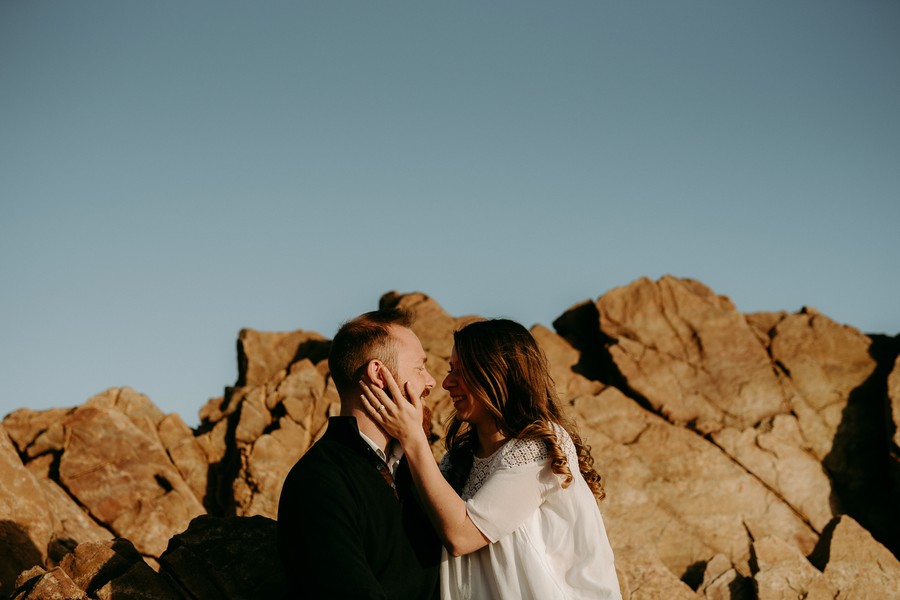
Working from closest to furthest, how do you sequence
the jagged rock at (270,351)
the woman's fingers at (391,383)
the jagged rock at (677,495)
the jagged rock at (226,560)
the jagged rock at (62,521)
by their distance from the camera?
1. the woman's fingers at (391,383)
2. the jagged rock at (226,560)
3. the jagged rock at (62,521)
4. the jagged rock at (677,495)
5. the jagged rock at (270,351)

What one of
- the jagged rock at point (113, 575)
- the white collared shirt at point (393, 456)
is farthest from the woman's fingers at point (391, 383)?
the jagged rock at point (113, 575)

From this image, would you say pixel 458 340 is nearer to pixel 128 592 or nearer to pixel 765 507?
pixel 128 592

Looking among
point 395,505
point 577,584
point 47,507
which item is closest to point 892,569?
point 577,584

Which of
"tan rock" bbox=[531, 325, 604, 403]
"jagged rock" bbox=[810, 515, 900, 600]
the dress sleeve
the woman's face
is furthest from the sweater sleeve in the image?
"tan rock" bbox=[531, 325, 604, 403]

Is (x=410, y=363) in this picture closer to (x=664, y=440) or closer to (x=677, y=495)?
(x=677, y=495)

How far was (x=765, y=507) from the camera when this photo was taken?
1397 centimetres

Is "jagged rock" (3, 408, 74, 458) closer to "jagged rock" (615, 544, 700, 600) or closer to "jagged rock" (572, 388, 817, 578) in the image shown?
"jagged rock" (572, 388, 817, 578)

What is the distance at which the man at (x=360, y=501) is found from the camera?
4.42 m

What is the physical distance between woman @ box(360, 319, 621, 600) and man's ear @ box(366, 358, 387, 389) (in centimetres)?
4

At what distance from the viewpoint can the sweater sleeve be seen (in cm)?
433

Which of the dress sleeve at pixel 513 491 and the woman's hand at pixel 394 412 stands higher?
the woman's hand at pixel 394 412

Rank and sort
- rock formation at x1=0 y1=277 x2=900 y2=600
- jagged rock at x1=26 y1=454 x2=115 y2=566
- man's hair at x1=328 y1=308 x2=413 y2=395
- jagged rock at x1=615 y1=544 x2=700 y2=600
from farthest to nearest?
rock formation at x1=0 y1=277 x2=900 y2=600
jagged rock at x1=26 y1=454 x2=115 y2=566
jagged rock at x1=615 y1=544 x2=700 y2=600
man's hair at x1=328 y1=308 x2=413 y2=395

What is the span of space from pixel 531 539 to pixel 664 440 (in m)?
9.69

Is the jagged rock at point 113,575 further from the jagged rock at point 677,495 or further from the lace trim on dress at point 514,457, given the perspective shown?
the jagged rock at point 677,495
